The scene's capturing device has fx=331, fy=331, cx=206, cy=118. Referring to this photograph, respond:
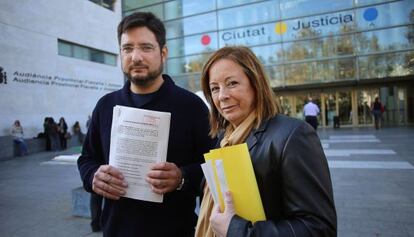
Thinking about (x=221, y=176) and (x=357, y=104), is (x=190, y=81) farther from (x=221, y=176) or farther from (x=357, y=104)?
(x=221, y=176)

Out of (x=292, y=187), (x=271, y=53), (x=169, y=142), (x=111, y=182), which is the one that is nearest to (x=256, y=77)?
(x=292, y=187)

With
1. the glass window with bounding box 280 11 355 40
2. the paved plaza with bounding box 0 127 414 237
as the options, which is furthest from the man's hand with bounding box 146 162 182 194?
the glass window with bounding box 280 11 355 40

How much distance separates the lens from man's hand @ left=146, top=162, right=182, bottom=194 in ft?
5.52

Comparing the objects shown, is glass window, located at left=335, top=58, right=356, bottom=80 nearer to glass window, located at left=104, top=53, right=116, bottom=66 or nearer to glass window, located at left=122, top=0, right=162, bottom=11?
glass window, located at left=104, top=53, right=116, bottom=66

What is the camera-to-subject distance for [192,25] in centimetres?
2447

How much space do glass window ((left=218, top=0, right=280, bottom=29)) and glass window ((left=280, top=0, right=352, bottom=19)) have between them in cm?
55

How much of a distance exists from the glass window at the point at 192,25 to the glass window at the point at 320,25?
214 inches

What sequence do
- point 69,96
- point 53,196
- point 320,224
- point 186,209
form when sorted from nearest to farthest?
1. point 320,224
2. point 186,209
3. point 53,196
4. point 69,96

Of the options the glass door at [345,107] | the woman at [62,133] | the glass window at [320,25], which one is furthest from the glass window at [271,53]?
the woman at [62,133]

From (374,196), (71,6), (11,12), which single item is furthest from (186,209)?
(71,6)

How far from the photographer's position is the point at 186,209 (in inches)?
79.0

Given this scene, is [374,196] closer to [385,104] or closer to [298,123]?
[298,123]

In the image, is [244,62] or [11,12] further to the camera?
[11,12]

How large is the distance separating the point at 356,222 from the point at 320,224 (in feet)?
11.9
